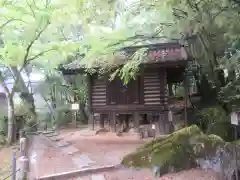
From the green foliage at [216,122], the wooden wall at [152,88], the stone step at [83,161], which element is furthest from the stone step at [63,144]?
the green foliage at [216,122]

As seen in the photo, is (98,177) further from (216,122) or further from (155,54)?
(155,54)

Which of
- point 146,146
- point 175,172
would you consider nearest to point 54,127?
point 146,146

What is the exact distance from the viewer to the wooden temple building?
12.7m

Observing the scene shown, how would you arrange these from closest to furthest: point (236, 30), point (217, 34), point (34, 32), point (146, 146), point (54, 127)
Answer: point (236, 30)
point (146, 146)
point (217, 34)
point (34, 32)
point (54, 127)

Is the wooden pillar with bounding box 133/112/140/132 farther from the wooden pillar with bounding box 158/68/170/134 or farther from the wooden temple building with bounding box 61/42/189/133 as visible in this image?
the wooden pillar with bounding box 158/68/170/134

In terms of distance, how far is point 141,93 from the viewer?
13023 millimetres

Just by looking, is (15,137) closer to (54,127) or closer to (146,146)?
(54,127)

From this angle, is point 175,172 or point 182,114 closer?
point 175,172

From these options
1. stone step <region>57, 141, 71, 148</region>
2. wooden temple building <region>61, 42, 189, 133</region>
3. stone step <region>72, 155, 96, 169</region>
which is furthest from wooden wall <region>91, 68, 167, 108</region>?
stone step <region>72, 155, 96, 169</region>

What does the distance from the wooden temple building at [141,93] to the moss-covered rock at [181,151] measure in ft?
15.1

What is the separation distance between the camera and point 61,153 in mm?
10453

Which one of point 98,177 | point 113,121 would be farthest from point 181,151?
point 113,121

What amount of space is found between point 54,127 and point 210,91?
32.4 ft

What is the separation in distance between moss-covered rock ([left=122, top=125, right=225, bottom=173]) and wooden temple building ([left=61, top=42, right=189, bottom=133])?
4.62 m
